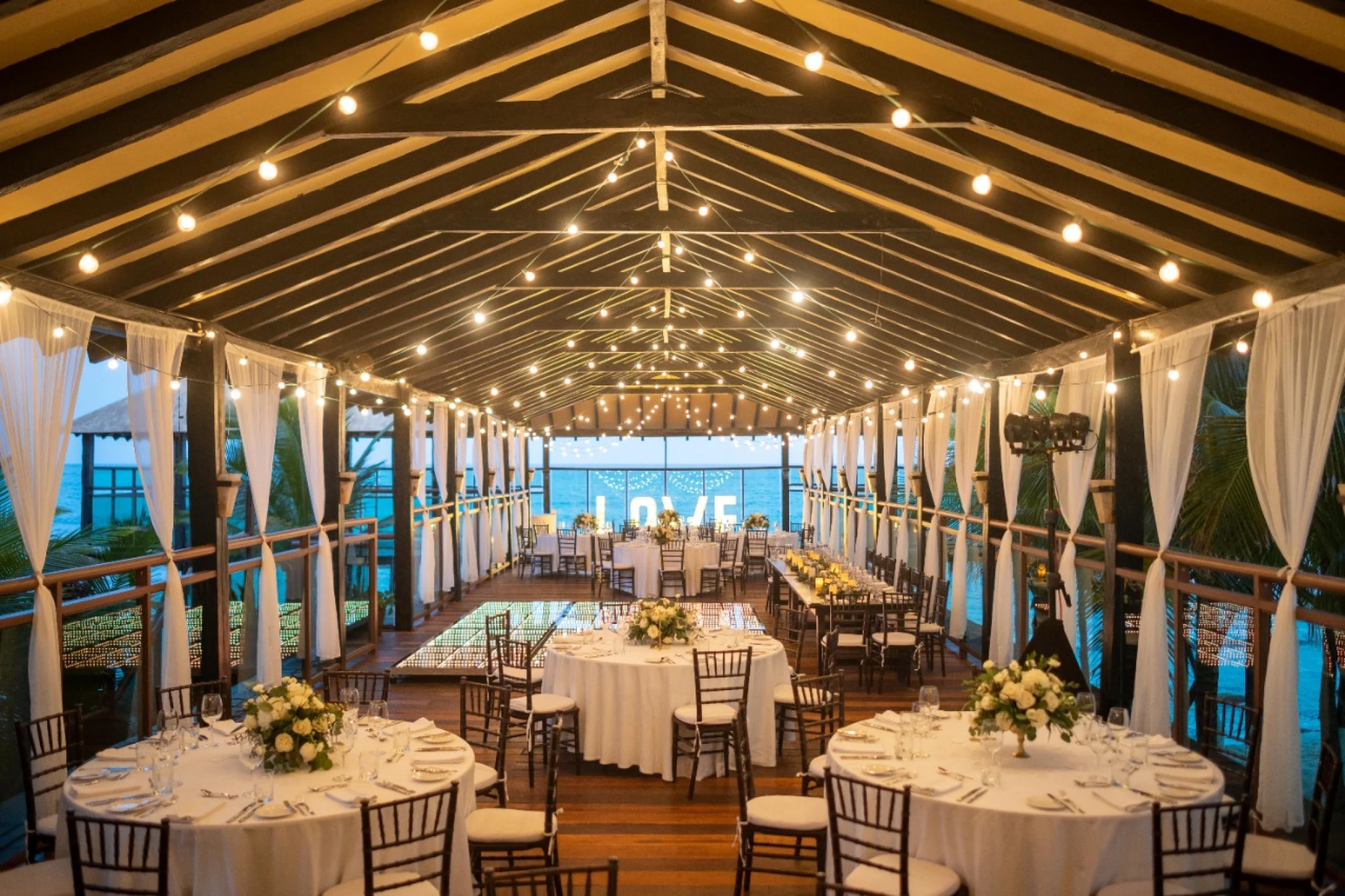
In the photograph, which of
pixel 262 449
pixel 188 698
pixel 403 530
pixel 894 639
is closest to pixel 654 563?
pixel 403 530

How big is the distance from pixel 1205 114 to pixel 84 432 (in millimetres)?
14966

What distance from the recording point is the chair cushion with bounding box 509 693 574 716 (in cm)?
696

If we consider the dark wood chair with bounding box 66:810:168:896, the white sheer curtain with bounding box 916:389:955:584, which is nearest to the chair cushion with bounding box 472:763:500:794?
the dark wood chair with bounding box 66:810:168:896

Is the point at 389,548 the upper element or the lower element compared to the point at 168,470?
lower

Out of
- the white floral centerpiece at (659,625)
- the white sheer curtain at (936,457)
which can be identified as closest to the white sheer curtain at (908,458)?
the white sheer curtain at (936,457)

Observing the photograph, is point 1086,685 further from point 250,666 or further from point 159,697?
point 250,666

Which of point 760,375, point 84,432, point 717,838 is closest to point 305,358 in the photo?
point 717,838

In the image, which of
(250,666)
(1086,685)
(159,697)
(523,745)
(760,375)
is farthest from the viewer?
(760,375)

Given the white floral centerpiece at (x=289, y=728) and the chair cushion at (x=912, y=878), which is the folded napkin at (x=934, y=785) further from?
the white floral centerpiece at (x=289, y=728)

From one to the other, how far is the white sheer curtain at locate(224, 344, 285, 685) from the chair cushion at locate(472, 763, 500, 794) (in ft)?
11.0

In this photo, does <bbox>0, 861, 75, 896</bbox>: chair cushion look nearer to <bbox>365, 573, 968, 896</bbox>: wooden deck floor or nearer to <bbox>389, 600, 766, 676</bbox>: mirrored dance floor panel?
<bbox>365, 573, 968, 896</bbox>: wooden deck floor

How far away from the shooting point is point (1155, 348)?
696 cm

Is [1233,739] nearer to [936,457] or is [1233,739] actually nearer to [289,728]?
[289,728]

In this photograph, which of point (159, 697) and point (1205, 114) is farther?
point (159, 697)
